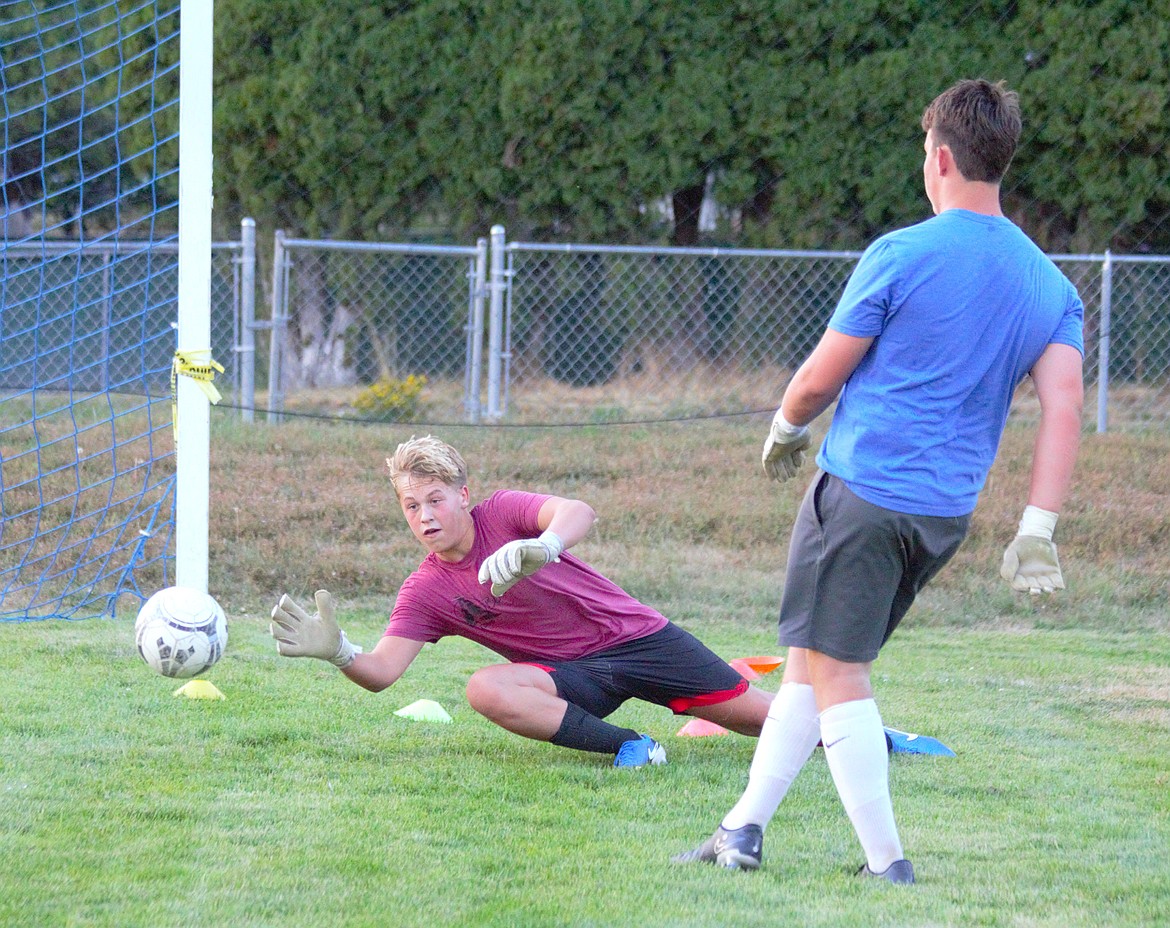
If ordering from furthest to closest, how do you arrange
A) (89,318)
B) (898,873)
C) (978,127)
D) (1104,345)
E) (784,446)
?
(89,318) < (1104,345) < (784,446) < (898,873) < (978,127)

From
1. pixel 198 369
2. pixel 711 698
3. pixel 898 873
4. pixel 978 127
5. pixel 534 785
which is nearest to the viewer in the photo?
pixel 978 127

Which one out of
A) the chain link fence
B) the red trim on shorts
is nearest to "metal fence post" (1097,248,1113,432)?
the chain link fence

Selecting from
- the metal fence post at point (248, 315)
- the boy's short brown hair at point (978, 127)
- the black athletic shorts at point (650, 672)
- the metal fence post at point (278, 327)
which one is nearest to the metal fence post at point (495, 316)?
the metal fence post at point (278, 327)

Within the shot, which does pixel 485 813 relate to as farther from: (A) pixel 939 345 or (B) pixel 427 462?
(A) pixel 939 345

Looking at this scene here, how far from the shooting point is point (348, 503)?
7.87 meters

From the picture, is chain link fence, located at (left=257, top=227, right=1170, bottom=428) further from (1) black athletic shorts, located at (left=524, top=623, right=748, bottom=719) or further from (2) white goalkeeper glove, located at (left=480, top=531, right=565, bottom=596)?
(2) white goalkeeper glove, located at (left=480, top=531, right=565, bottom=596)

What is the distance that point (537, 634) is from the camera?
391cm

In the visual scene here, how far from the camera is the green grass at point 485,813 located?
263 cm

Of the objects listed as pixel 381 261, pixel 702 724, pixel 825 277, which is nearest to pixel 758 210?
pixel 825 277

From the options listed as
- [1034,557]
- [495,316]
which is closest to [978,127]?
[1034,557]

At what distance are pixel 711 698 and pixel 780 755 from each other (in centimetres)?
107

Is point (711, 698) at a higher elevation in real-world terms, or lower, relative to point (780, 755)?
lower

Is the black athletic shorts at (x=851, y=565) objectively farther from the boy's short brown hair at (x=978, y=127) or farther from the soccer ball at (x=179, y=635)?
the soccer ball at (x=179, y=635)

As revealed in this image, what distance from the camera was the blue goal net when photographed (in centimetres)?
633
